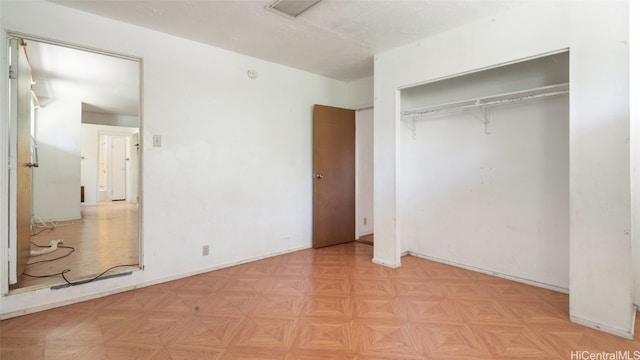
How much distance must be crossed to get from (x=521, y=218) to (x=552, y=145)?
0.71m

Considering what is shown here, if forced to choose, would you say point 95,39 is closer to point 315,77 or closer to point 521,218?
point 315,77

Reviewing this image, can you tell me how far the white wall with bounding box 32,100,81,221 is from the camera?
5.70 metres

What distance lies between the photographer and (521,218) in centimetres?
293

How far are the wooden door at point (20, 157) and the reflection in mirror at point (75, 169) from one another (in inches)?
0.6

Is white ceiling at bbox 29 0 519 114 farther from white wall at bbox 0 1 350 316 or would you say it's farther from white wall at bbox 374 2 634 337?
white wall at bbox 374 2 634 337

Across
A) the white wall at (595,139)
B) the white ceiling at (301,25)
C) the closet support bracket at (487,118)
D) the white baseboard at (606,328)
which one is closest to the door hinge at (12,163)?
the white ceiling at (301,25)

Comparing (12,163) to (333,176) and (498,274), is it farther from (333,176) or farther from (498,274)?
(498,274)

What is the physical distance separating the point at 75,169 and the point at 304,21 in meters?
5.81

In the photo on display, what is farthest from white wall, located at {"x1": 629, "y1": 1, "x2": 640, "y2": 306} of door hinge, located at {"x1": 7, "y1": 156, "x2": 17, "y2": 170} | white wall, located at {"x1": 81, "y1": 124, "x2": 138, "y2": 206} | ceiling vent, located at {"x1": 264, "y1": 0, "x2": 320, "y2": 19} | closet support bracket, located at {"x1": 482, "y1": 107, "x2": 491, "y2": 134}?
white wall, located at {"x1": 81, "y1": 124, "x2": 138, "y2": 206}

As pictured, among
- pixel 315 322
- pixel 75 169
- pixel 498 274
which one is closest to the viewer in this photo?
pixel 315 322

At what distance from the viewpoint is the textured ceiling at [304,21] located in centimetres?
245

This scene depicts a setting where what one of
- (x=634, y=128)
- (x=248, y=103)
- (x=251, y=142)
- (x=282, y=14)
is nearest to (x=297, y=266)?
(x=251, y=142)

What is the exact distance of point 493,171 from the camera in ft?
10.2

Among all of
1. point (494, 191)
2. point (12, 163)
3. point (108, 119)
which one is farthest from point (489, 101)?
point (108, 119)
